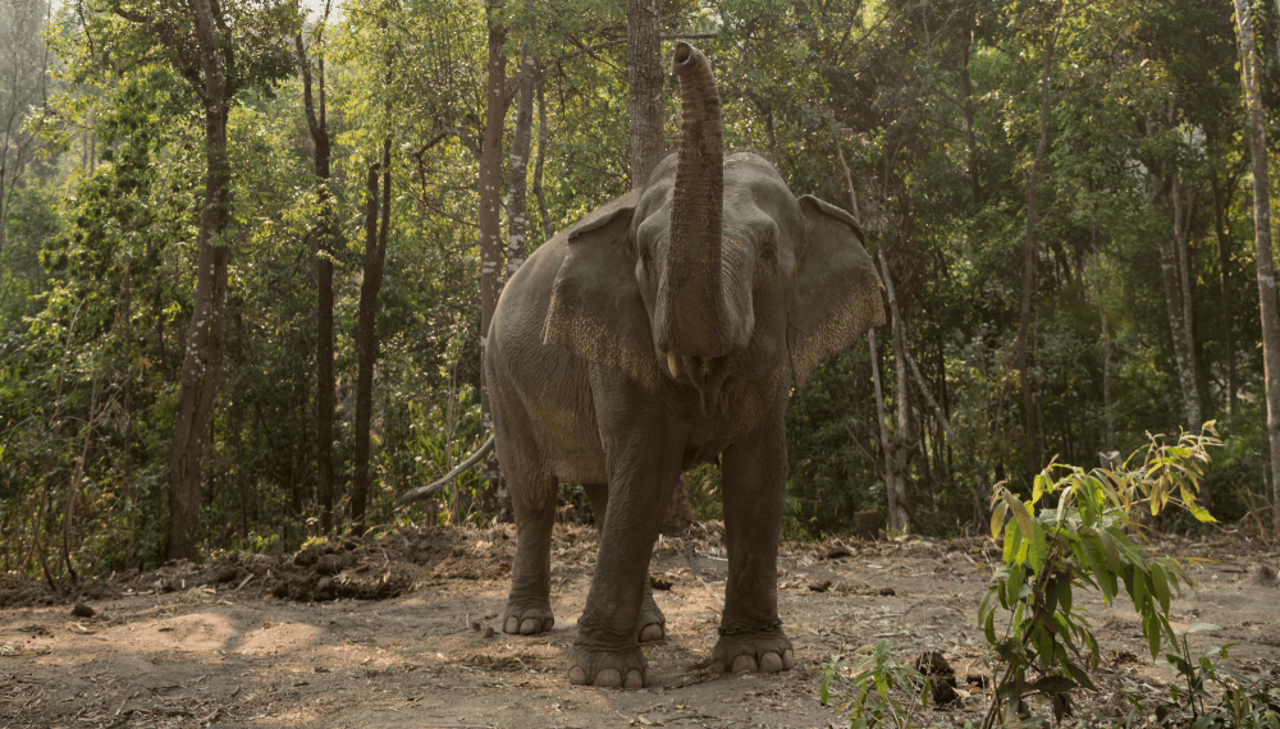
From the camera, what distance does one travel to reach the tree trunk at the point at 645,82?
7.27 metres

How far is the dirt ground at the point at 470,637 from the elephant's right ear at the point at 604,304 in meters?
1.44

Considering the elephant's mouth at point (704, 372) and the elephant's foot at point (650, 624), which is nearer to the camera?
the elephant's mouth at point (704, 372)

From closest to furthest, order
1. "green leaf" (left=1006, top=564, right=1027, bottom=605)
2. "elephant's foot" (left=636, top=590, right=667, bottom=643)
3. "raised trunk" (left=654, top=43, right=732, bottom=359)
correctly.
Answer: "green leaf" (left=1006, top=564, right=1027, bottom=605) → "raised trunk" (left=654, top=43, right=732, bottom=359) → "elephant's foot" (left=636, top=590, right=667, bottom=643)

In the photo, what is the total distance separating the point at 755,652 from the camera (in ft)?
14.4

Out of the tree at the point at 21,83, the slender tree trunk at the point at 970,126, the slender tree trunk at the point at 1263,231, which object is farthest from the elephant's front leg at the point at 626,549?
the tree at the point at 21,83

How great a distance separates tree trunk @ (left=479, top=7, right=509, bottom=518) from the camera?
11453mm

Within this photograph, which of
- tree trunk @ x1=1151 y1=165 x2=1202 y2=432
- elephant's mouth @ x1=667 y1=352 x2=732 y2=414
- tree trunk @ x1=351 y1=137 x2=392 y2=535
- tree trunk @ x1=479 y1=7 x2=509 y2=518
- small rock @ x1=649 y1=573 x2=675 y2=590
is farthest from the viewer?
tree trunk @ x1=1151 y1=165 x2=1202 y2=432

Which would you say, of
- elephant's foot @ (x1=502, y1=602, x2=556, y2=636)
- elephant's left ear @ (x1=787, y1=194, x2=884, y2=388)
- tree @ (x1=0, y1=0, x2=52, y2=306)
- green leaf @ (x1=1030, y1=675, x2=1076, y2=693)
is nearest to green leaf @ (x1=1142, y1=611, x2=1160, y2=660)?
green leaf @ (x1=1030, y1=675, x2=1076, y2=693)

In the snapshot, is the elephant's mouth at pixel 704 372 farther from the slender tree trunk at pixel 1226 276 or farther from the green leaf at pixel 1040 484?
the slender tree trunk at pixel 1226 276

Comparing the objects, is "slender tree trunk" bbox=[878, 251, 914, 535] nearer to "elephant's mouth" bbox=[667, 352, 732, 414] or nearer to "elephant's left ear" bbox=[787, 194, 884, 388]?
"elephant's left ear" bbox=[787, 194, 884, 388]

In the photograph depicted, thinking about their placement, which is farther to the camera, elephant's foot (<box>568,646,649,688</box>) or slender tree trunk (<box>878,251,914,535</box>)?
slender tree trunk (<box>878,251,914,535</box>)

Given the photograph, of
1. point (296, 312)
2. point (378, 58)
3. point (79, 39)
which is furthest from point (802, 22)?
point (296, 312)

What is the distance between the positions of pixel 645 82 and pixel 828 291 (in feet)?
11.7

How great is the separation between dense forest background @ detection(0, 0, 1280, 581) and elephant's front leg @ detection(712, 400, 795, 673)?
6.57 m
